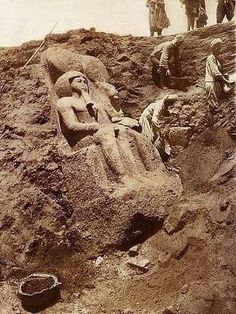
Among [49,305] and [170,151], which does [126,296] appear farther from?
[170,151]

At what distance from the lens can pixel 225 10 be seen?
7469 mm

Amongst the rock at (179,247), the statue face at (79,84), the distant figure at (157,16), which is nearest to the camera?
the rock at (179,247)

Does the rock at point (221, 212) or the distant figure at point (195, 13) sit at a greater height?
the distant figure at point (195, 13)

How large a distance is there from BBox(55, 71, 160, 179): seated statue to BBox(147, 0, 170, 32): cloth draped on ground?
192cm

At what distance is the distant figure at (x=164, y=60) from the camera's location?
7.19 metres

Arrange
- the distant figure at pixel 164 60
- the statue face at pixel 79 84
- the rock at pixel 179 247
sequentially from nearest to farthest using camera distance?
the rock at pixel 179 247 < the statue face at pixel 79 84 < the distant figure at pixel 164 60

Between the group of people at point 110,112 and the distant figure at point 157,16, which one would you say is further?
the distant figure at point 157,16

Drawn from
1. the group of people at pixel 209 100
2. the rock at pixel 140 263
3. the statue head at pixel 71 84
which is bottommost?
the rock at pixel 140 263

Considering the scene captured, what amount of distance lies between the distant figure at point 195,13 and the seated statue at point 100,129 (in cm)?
223

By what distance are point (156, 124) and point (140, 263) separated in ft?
6.69

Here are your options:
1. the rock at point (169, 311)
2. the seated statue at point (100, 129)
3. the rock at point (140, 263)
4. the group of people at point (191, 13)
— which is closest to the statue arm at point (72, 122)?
the seated statue at point (100, 129)

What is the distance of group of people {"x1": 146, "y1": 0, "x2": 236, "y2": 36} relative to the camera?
→ 24.5 feet

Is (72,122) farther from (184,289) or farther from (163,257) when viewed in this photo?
(184,289)

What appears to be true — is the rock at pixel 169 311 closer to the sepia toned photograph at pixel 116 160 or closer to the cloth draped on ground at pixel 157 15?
the sepia toned photograph at pixel 116 160
